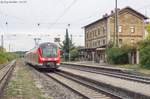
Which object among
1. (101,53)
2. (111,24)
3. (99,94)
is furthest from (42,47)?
(111,24)

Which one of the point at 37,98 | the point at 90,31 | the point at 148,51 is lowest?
the point at 37,98

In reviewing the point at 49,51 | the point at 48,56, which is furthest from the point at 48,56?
the point at 49,51

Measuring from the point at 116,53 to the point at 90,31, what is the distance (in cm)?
4712

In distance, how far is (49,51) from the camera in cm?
4081

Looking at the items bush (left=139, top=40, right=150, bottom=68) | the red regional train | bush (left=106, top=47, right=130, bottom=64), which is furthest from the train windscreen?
bush (left=106, top=47, right=130, bottom=64)

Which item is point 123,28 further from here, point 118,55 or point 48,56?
point 48,56

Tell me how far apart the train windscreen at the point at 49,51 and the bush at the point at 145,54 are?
10.0 meters

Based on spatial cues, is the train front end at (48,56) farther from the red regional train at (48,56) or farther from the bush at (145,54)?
the bush at (145,54)

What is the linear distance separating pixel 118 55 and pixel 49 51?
58.8 feet

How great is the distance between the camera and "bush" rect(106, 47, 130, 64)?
186 feet

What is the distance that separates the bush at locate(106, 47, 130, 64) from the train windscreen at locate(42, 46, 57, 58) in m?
17.2

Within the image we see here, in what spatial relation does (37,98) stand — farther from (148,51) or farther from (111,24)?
(111,24)

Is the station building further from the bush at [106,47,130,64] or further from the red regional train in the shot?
the red regional train

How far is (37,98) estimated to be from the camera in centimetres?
1705
